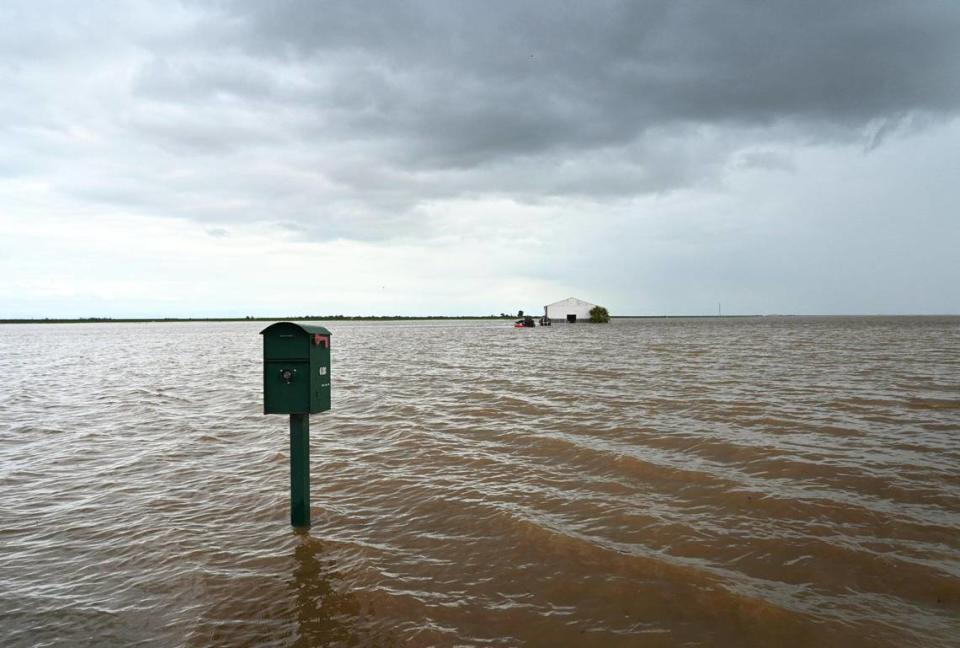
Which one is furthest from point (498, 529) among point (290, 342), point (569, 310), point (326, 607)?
point (569, 310)

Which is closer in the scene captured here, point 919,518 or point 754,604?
point 754,604

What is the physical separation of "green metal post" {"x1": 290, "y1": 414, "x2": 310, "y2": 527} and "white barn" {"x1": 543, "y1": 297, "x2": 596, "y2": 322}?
4962 inches

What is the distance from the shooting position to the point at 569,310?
131500 millimetres

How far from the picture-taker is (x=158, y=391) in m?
18.5

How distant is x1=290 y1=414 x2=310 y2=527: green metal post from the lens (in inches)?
232

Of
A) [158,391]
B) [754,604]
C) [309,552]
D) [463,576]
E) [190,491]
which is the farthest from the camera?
[158,391]

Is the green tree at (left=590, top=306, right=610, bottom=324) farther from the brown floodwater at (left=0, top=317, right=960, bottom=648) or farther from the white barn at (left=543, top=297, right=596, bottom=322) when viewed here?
the brown floodwater at (left=0, top=317, right=960, bottom=648)

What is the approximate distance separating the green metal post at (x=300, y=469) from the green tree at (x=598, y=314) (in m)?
128

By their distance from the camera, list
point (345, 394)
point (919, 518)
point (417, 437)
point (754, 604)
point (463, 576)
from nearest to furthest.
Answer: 1. point (754, 604)
2. point (463, 576)
3. point (919, 518)
4. point (417, 437)
5. point (345, 394)

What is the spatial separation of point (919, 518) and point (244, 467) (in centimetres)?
918

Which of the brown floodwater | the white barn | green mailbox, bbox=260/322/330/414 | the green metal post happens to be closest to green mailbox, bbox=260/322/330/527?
green mailbox, bbox=260/322/330/414

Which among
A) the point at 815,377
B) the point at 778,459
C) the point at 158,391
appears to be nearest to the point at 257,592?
the point at 778,459

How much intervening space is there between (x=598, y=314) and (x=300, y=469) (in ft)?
423

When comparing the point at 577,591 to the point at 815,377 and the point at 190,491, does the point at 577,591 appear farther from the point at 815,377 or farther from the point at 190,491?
the point at 815,377
